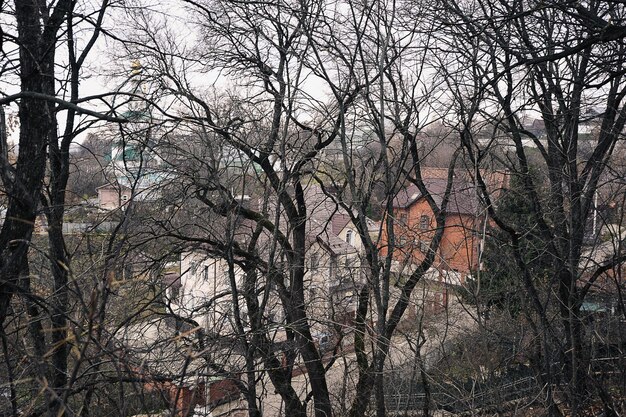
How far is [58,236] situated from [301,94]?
9.85 feet

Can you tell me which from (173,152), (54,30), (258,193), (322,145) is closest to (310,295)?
(258,193)

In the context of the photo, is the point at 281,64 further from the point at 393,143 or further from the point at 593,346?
the point at 593,346

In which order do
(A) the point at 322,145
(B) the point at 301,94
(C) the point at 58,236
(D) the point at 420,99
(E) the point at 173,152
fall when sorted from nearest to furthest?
(C) the point at 58,236
(B) the point at 301,94
(E) the point at 173,152
(A) the point at 322,145
(D) the point at 420,99

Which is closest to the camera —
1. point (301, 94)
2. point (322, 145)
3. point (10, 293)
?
point (10, 293)

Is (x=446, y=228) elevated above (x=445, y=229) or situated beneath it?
situated beneath

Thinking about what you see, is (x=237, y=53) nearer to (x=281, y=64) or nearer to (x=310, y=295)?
(x=281, y=64)

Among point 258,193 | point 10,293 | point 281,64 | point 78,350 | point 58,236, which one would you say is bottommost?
point 78,350

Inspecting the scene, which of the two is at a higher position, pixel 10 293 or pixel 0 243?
pixel 0 243

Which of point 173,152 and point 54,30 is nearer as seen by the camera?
point 54,30

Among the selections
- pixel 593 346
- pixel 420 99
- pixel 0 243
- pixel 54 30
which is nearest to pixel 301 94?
pixel 420 99

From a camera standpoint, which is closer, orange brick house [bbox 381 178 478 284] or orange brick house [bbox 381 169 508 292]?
orange brick house [bbox 381 178 478 284]

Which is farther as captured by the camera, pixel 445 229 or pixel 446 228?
pixel 445 229

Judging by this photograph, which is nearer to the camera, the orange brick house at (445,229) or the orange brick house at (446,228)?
the orange brick house at (446,228)

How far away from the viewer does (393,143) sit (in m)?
9.59
